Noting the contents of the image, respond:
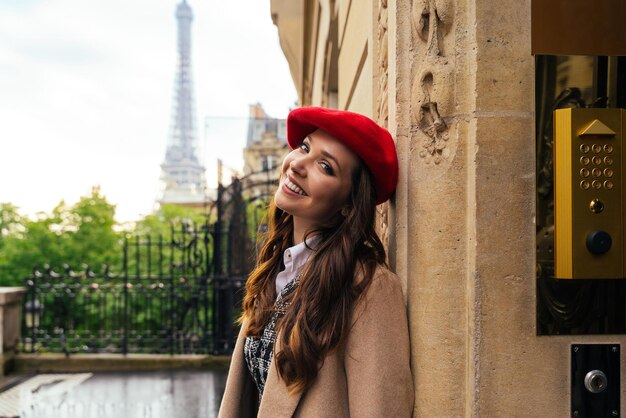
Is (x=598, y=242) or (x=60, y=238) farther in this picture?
(x=60, y=238)

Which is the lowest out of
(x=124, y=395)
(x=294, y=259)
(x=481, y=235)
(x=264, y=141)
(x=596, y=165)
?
(x=124, y=395)

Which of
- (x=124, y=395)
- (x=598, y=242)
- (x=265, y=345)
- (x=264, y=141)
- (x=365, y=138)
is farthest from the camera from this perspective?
(x=264, y=141)

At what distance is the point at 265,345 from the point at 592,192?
3.99 ft

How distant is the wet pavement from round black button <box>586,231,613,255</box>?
19.1 ft

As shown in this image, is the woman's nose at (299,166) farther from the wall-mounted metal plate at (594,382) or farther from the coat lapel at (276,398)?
the wall-mounted metal plate at (594,382)

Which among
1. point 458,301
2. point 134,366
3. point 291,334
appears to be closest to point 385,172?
point 458,301

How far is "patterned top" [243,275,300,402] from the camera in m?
2.17

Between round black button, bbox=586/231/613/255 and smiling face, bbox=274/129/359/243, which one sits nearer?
round black button, bbox=586/231/613/255

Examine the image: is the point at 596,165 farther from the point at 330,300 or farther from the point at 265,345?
the point at 265,345

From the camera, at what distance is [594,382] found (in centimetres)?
195

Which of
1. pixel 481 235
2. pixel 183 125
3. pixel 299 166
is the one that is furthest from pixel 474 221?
pixel 183 125

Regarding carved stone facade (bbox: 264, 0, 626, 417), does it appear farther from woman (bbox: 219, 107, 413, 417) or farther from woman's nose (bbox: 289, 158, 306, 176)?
woman's nose (bbox: 289, 158, 306, 176)

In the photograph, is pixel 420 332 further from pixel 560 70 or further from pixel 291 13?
pixel 291 13

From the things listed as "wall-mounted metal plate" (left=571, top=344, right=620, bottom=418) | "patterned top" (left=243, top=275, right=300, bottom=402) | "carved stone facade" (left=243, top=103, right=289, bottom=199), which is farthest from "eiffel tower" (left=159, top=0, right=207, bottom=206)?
"wall-mounted metal plate" (left=571, top=344, right=620, bottom=418)
